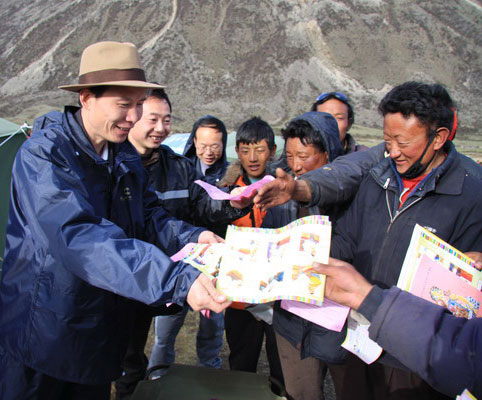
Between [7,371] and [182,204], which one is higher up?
[182,204]

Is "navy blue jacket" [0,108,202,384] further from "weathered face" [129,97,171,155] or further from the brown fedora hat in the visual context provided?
"weathered face" [129,97,171,155]

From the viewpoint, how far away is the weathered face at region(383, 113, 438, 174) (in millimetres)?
1857

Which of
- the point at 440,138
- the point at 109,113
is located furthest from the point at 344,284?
the point at 109,113

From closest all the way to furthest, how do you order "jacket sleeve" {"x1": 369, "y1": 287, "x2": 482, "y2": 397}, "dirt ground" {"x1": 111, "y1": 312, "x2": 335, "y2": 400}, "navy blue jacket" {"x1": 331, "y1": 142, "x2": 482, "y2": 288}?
"jacket sleeve" {"x1": 369, "y1": 287, "x2": 482, "y2": 397} → "navy blue jacket" {"x1": 331, "y1": 142, "x2": 482, "y2": 288} → "dirt ground" {"x1": 111, "y1": 312, "x2": 335, "y2": 400}

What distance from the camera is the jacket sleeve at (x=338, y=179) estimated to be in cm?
204

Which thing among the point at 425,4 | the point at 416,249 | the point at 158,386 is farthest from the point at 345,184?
the point at 425,4

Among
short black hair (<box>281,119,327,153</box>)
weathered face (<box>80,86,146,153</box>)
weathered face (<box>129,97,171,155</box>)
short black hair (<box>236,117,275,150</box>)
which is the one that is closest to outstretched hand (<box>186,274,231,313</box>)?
weathered face (<box>80,86,146,153</box>)

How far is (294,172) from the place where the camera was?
9.32ft

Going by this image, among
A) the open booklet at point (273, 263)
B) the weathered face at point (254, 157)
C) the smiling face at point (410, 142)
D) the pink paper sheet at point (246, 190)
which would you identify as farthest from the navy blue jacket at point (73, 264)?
the weathered face at point (254, 157)

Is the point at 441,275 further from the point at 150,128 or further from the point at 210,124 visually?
the point at 210,124

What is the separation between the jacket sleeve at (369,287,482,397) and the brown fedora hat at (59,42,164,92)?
4.82 feet

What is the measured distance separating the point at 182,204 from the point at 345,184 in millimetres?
1242

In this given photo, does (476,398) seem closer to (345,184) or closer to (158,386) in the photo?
(345,184)

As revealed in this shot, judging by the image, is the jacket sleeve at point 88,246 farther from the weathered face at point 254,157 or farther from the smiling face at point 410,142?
the weathered face at point 254,157
